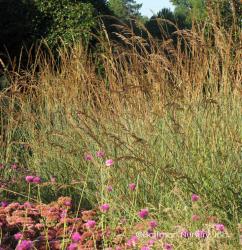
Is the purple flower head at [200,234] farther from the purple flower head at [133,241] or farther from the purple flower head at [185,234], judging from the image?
the purple flower head at [133,241]

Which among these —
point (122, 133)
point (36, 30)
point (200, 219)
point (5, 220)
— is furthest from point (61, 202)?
point (36, 30)

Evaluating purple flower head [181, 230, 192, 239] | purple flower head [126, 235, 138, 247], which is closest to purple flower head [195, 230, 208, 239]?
purple flower head [181, 230, 192, 239]

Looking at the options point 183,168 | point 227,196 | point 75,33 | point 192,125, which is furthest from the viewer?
point 75,33

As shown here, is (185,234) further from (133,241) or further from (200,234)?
(133,241)

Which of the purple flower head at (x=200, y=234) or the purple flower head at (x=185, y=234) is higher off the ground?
the purple flower head at (x=200, y=234)

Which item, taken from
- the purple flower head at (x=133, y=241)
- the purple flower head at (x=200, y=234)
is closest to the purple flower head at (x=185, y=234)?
the purple flower head at (x=200, y=234)

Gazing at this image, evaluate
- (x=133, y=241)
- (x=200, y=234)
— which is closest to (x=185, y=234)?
(x=200, y=234)

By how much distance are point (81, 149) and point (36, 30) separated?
738 centimetres

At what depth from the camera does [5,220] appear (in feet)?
9.46

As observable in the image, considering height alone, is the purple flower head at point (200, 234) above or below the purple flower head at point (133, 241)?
above

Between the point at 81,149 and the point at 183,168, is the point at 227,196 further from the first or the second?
the point at 81,149

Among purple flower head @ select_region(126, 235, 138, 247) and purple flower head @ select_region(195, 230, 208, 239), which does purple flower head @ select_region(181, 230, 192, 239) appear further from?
purple flower head @ select_region(126, 235, 138, 247)

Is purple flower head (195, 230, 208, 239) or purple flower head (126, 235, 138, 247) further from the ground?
purple flower head (195, 230, 208, 239)

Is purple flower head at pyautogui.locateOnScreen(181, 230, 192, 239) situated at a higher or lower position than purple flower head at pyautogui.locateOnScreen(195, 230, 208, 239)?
lower
